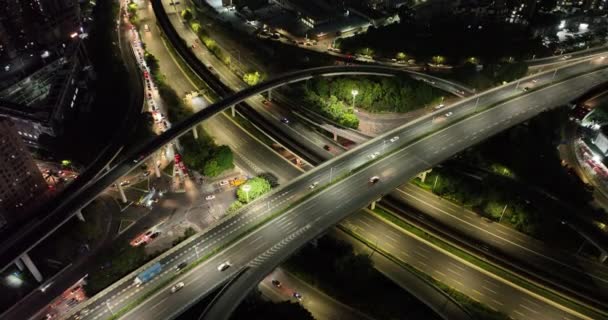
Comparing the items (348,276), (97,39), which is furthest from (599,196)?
(97,39)

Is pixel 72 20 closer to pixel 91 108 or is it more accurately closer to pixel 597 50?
pixel 91 108

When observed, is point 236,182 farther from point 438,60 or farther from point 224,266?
point 438,60

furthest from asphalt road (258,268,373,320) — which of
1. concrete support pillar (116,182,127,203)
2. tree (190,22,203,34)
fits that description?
tree (190,22,203,34)

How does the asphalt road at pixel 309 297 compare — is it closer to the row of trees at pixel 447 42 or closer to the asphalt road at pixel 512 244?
the asphalt road at pixel 512 244

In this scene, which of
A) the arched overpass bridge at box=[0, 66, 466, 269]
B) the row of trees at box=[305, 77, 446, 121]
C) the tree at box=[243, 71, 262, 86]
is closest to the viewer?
the arched overpass bridge at box=[0, 66, 466, 269]

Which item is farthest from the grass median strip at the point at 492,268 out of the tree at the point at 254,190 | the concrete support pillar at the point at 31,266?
the concrete support pillar at the point at 31,266

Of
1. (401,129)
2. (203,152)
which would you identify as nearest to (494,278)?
(401,129)

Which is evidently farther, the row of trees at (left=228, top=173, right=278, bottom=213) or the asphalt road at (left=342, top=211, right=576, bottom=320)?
the row of trees at (left=228, top=173, right=278, bottom=213)

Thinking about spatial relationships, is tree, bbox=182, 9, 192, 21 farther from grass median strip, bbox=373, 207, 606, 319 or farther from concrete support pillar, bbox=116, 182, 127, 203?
grass median strip, bbox=373, 207, 606, 319
